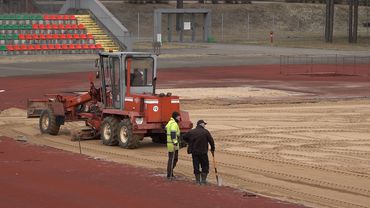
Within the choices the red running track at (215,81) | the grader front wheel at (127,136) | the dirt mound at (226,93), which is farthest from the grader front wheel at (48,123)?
the dirt mound at (226,93)

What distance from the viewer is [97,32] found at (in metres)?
70.8

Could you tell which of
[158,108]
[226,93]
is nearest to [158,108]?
[158,108]

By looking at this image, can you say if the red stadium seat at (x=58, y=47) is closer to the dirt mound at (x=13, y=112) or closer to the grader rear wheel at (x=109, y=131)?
the dirt mound at (x=13, y=112)

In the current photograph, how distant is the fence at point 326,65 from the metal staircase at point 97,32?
1380 centimetres

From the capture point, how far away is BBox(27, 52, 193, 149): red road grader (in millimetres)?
23469

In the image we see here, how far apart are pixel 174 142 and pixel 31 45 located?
49.7 m

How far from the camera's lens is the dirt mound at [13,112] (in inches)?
1300

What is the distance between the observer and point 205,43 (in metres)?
84.2

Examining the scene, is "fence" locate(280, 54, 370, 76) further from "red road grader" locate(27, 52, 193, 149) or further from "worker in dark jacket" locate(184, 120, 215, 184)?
"worker in dark jacket" locate(184, 120, 215, 184)

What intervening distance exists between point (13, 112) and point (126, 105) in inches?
419

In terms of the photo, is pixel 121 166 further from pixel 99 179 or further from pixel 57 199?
pixel 57 199

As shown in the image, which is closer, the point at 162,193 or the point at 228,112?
the point at 162,193

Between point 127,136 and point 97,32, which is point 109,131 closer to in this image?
point 127,136

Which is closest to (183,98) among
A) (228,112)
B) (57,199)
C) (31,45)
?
(228,112)
